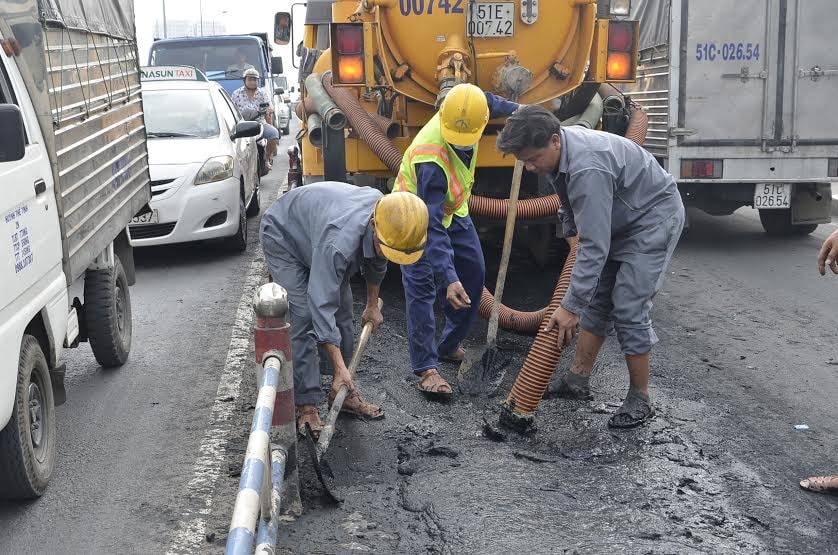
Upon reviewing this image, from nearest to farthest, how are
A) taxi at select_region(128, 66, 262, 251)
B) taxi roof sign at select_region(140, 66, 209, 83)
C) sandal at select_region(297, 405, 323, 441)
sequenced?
sandal at select_region(297, 405, 323, 441), taxi at select_region(128, 66, 262, 251), taxi roof sign at select_region(140, 66, 209, 83)

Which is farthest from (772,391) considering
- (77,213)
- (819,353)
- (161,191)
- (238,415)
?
(161,191)

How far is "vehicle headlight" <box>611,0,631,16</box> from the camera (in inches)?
289

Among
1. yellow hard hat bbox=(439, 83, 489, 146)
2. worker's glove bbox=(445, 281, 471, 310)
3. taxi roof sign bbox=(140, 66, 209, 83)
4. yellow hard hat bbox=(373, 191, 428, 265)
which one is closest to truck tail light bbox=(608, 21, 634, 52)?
yellow hard hat bbox=(439, 83, 489, 146)

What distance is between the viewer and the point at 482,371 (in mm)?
5938

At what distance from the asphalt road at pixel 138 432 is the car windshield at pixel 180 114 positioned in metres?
2.08

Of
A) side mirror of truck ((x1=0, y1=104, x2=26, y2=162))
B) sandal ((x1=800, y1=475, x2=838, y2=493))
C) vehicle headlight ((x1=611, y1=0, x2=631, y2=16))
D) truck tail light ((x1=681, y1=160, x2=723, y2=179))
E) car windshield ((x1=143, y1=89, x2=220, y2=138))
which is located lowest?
sandal ((x1=800, y1=475, x2=838, y2=493))

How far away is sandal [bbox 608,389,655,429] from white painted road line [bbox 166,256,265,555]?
1926 mm

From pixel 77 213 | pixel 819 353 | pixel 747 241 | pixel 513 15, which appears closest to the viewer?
pixel 77 213

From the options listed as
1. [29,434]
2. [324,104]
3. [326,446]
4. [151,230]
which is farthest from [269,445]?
[151,230]

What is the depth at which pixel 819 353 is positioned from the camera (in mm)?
6164

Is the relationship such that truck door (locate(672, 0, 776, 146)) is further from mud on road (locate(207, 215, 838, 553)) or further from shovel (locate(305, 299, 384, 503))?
shovel (locate(305, 299, 384, 503))

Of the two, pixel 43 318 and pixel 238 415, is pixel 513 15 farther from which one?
pixel 43 318

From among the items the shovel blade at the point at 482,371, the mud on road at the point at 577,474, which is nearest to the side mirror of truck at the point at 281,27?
the mud on road at the point at 577,474

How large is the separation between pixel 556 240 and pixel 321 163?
2038 mm
